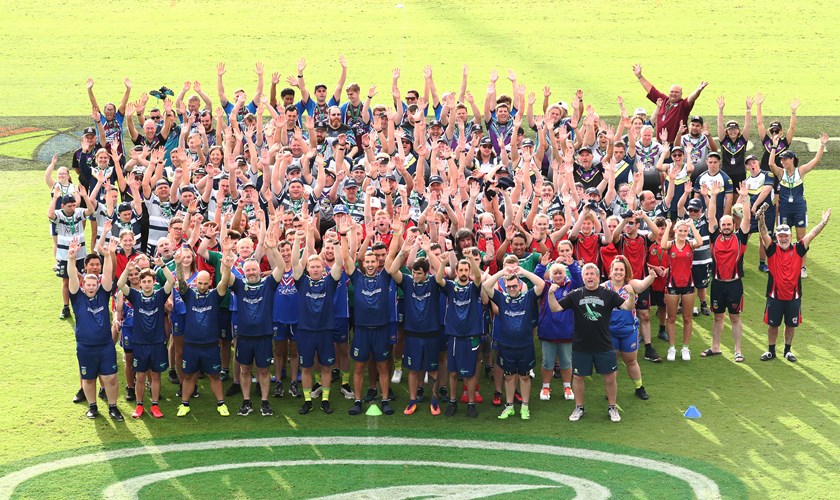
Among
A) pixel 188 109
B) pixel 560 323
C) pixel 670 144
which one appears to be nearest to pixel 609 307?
pixel 560 323

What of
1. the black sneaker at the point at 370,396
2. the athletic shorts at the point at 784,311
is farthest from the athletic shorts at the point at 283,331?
the athletic shorts at the point at 784,311

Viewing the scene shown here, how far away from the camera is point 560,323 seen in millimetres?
11484

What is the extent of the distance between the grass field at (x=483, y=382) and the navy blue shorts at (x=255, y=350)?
57 cm

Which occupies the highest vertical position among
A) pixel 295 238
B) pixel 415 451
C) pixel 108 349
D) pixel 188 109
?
pixel 188 109

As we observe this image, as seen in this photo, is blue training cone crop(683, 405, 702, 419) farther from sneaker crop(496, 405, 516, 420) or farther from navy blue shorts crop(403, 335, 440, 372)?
navy blue shorts crop(403, 335, 440, 372)

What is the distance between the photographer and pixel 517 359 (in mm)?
11234

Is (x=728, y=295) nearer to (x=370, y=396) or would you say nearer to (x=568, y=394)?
(x=568, y=394)

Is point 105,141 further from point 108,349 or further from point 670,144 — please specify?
point 670,144

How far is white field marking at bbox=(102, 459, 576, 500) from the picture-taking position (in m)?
9.78

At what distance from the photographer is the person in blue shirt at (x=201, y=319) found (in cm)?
1126

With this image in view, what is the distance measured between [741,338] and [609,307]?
9.26 feet

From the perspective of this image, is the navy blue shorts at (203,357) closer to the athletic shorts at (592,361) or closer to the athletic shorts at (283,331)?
the athletic shorts at (283,331)

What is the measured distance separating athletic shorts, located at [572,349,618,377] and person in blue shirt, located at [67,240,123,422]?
4462 mm

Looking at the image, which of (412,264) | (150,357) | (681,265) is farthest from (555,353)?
(150,357)
